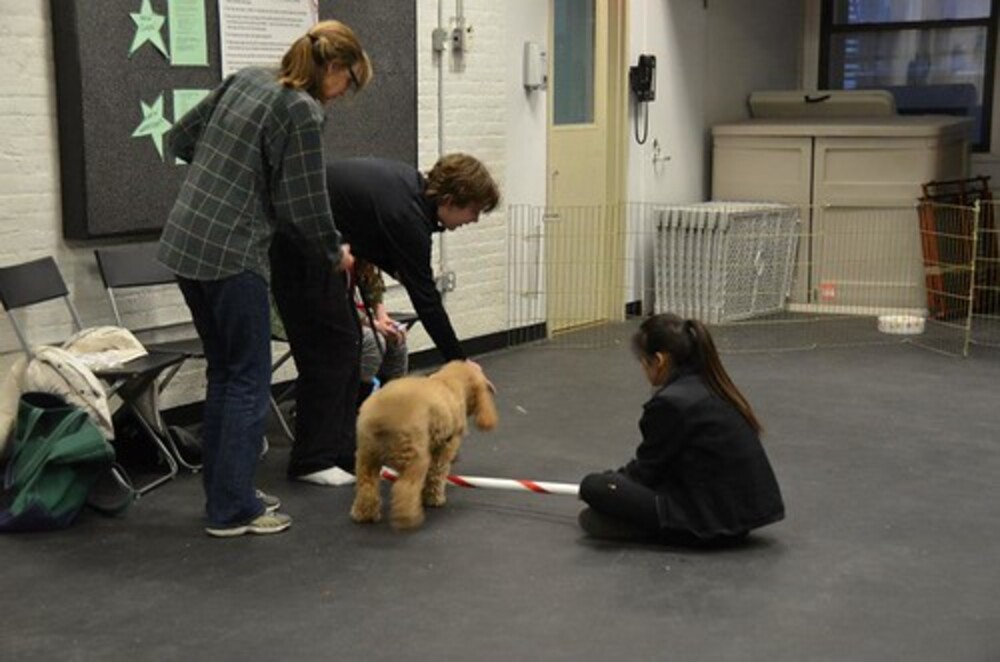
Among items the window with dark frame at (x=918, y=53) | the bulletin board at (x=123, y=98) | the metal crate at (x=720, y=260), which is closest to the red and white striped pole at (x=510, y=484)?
the bulletin board at (x=123, y=98)

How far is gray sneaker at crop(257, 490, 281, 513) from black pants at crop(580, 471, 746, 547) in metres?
0.93

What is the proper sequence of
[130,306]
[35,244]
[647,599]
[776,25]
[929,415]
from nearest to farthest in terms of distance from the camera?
1. [647,599]
2. [35,244]
3. [130,306]
4. [929,415]
5. [776,25]

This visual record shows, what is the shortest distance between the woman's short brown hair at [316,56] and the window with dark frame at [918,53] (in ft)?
21.0

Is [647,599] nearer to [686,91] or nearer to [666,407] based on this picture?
[666,407]

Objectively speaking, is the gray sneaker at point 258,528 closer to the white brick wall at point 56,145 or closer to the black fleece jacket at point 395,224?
the black fleece jacket at point 395,224

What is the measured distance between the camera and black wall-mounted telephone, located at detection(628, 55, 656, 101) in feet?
24.3

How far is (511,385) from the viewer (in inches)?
229

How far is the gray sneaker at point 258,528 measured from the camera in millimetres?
3721

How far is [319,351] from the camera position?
162 inches

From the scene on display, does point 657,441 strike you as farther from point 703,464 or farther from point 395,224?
point 395,224

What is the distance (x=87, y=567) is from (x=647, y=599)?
1.46 metres

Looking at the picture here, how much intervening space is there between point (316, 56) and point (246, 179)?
372 mm

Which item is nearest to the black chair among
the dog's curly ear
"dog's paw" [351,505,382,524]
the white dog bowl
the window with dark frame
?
"dog's paw" [351,505,382,524]

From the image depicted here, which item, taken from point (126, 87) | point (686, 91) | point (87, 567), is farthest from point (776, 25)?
point (87, 567)
